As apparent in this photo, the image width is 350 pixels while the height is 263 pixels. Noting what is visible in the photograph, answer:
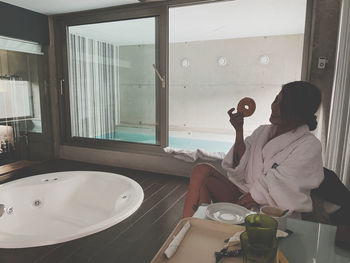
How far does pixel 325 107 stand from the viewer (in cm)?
225

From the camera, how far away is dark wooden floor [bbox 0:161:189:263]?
1.61 metres

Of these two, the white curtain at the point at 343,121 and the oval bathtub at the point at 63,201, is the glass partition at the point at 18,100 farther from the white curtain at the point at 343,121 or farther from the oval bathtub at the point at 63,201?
the white curtain at the point at 343,121

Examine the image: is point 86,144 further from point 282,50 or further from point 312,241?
point 312,241

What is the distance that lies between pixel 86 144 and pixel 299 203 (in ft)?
10.7

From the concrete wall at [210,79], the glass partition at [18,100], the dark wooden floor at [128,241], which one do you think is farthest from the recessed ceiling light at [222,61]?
the glass partition at [18,100]

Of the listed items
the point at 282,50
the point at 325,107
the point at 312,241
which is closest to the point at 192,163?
the point at 325,107

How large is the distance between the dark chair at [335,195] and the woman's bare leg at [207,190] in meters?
0.54

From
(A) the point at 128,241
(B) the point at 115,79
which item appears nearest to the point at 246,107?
(A) the point at 128,241

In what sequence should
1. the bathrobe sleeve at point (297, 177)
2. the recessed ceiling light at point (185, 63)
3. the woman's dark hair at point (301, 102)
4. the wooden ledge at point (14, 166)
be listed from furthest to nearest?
the recessed ceiling light at point (185, 63) < the wooden ledge at point (14, 166) < the woman's dark hair at point (301, 102) < the bathrobe sleeve at point (297, 177)

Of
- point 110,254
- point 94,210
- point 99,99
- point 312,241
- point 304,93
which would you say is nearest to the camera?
point 312,241

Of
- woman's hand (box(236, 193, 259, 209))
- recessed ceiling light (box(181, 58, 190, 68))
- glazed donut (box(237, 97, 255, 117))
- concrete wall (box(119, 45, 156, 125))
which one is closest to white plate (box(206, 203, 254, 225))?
woman's hand (box(236, 193, 259, 209))

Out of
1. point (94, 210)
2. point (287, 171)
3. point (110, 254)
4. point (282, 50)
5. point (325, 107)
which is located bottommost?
point (94, 210)

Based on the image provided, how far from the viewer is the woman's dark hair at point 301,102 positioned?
1292 mm

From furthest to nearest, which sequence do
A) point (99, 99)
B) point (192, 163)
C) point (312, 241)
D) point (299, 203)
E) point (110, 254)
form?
point (99, 99), point (192, 163), point (110, 254), point (299, 203), point (312, 241)
